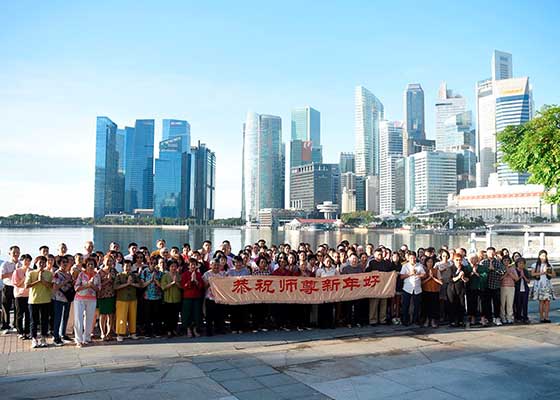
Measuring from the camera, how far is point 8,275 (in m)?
9.20

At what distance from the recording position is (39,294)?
836 cm

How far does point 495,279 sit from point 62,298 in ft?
30.8

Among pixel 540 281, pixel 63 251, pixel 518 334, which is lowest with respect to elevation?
pixel 518 334

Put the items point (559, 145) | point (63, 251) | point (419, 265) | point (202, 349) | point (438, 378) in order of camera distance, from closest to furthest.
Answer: point (438, 378) < point (202, 349) < point (63, 251) < point (419, 265) < point (559, 145)

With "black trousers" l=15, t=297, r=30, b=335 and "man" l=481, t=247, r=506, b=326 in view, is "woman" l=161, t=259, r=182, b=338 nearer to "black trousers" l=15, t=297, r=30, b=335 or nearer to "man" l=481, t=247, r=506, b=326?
"black trousers" l=15, t=297, r=30, b=335

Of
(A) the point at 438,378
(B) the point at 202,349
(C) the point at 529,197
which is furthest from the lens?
(C) the point at 529,197

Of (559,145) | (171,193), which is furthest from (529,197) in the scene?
(559,145)

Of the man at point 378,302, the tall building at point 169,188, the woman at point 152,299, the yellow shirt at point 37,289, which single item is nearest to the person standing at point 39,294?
the yellow shirt at point 37,289

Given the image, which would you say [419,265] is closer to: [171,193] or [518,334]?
[518,334]

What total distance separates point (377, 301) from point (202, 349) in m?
4.51

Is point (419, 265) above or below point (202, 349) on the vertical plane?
above

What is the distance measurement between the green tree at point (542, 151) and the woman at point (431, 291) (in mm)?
4365

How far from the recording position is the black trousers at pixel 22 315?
8.78 metres

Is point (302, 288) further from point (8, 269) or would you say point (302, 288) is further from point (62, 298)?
point (8, 269)
